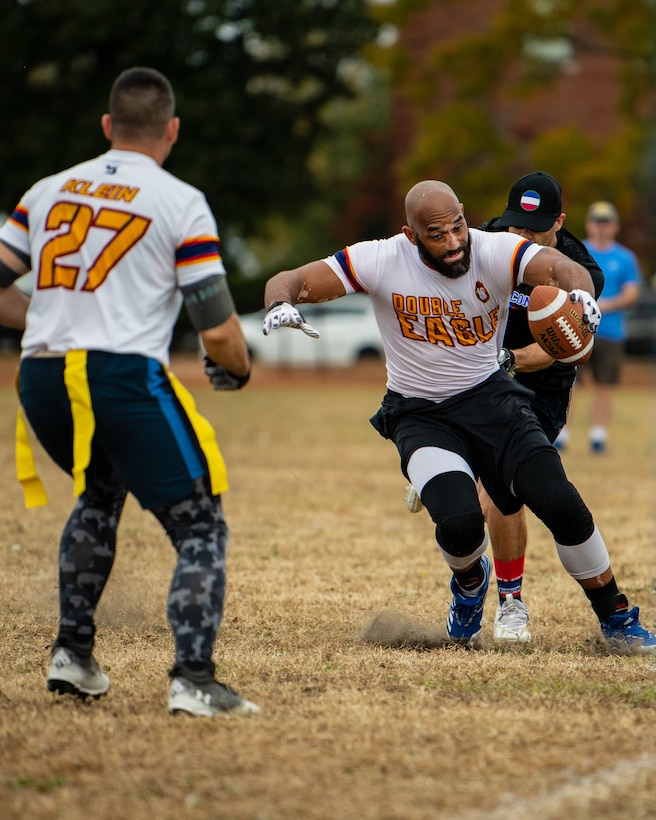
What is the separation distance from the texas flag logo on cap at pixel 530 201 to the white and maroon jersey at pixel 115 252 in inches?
88.3

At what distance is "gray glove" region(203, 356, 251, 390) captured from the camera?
4250 mm

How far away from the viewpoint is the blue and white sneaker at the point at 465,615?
218 inches

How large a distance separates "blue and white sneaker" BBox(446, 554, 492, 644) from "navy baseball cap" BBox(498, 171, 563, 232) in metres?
1.58

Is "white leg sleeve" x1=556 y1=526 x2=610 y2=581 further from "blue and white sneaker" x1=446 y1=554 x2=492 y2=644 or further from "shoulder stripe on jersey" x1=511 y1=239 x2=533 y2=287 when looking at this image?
"shoulder stripe on jersey" x1=511 y1=239 x2=533 y2=287

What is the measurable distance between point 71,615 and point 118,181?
4.92 ft

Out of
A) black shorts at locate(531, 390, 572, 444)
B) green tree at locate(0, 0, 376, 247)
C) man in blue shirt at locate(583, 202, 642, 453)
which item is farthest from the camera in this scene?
green tree at locate(0, 0, 376, 247)

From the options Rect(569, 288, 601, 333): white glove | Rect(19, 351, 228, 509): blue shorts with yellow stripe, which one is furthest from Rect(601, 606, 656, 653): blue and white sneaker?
Rect(19, 351, 228, 509): blue shorts with yellow stripe

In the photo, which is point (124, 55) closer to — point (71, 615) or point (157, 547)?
point (157, 547)

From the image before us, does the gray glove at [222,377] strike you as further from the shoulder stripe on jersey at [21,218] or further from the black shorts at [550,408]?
the black shorts at [550,408]

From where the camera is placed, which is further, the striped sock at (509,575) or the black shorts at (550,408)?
the black shorts at (550,408)

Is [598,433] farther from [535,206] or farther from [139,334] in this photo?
[139,334]

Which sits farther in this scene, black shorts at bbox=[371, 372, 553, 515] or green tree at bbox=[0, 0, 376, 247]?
green tree at bbox=[0, 0, 376, 247]

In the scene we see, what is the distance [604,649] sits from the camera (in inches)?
214

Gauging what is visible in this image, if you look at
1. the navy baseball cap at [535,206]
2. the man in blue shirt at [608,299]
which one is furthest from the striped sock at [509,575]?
the man in blue shirt at [608,299]
